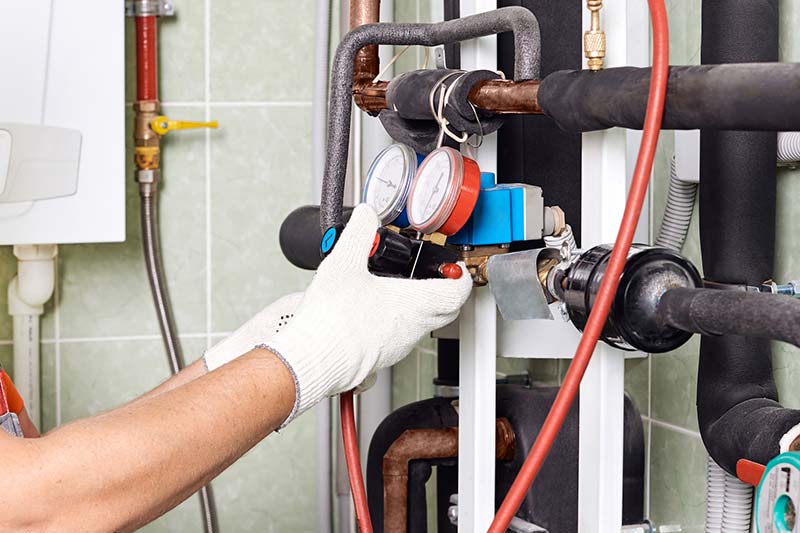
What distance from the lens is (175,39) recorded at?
181 cm

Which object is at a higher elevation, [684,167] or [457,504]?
[684,167]

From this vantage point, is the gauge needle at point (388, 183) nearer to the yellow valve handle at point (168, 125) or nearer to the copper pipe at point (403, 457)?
the copper pipe at point (403, 457)

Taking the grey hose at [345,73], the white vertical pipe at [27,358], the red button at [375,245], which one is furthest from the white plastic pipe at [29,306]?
the red button at [375,245]

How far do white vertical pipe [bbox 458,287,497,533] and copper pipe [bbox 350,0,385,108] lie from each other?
26 cm

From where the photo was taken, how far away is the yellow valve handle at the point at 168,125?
1.74 m

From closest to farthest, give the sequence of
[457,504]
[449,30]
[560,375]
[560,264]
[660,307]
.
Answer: [660,307], [560,264], [449,30], [457,504], [560,375]

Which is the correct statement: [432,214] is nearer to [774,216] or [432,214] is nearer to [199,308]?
[774,216]

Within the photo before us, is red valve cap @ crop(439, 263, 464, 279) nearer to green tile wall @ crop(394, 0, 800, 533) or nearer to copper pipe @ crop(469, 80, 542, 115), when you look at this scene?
copper pipe @ crop(469, 80, 542, 115)

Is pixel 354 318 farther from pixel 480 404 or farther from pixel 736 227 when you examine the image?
pixel 736 227

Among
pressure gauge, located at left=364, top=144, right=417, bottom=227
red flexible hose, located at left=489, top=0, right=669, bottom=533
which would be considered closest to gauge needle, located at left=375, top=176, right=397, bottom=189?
pressure gauge, located at left=364, top=144, right=417, bottom=227

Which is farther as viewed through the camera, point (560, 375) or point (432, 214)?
point (560, 375)

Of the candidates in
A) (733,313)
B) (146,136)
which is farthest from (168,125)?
(733,313)

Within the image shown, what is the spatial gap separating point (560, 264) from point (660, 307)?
137 millimetres

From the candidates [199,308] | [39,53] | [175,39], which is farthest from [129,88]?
[199,308]
